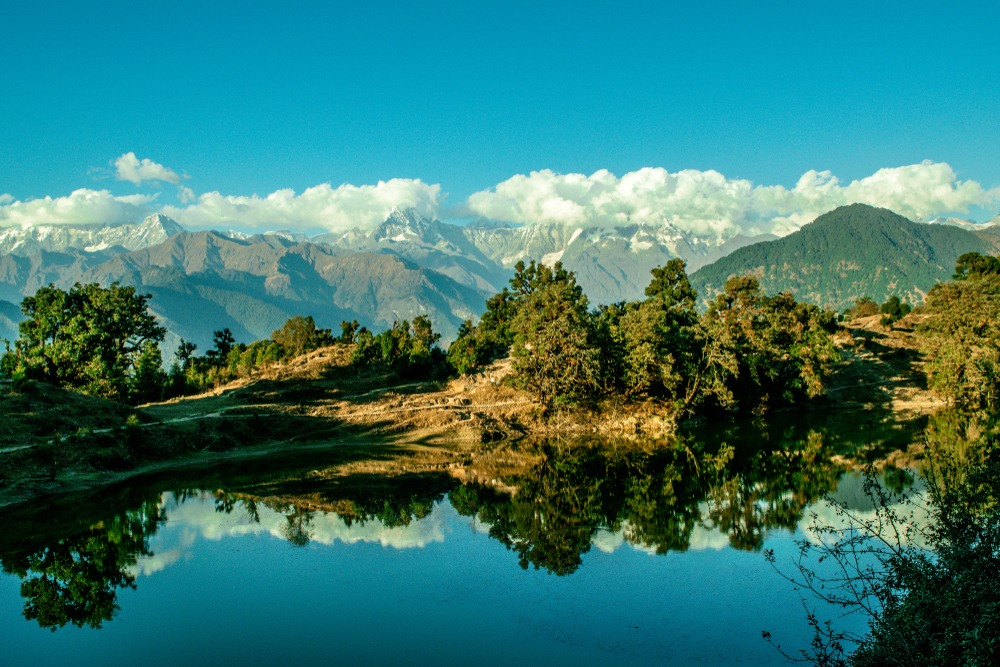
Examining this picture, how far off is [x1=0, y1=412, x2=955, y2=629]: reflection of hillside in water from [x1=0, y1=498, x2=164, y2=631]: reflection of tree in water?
68 mm

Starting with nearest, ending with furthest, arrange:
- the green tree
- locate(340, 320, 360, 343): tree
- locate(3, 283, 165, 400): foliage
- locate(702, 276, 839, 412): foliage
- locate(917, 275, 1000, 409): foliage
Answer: locate(917, 275, 1000, 409): foliage → locate(702, 276, 839, 412): foliage → locate(3, 283, 165, 400): foliage → the green tree → locate(340, 320, 360, 343): tree

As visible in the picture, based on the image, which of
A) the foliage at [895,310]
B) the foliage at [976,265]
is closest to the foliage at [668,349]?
the foliage at [895,310]

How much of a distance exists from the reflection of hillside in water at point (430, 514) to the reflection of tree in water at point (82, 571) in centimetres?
7


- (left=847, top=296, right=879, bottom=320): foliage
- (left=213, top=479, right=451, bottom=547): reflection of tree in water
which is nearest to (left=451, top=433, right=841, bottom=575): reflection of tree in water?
(left=213, top=479, right=451, bottom=547): reflection of tree in water

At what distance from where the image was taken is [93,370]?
70.8 metres

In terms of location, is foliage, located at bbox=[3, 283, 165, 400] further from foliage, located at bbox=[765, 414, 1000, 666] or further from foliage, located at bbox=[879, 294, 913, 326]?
foliage, located at bbox=[879, 294, 913, 326]

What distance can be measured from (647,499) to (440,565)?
14.3 m

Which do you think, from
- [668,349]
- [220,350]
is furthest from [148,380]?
[668,349]

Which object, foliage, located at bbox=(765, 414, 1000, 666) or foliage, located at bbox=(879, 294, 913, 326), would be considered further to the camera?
foliage, located at bbox=(879, 294, 913, 326)

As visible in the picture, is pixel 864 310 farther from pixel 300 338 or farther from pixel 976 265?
pixel 300 338

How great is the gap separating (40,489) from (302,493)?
51.5 feet

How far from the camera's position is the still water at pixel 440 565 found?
1969 centimetres

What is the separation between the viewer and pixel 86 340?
77562 mm

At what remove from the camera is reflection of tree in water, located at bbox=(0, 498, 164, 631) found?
894 inches
